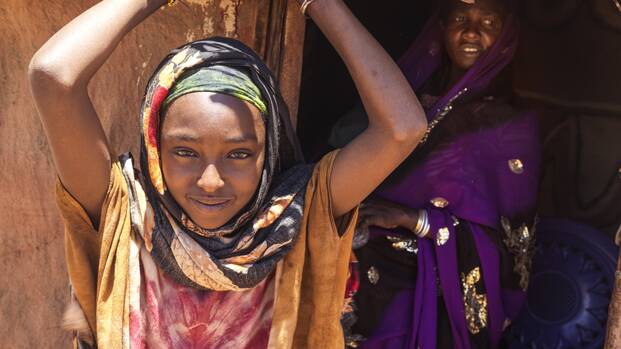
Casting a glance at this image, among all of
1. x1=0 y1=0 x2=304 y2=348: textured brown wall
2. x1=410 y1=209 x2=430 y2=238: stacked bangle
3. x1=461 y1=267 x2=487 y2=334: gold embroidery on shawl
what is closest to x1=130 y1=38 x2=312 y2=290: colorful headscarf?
x1=0 y1=0 x2=304 y2=348: textured brown wall

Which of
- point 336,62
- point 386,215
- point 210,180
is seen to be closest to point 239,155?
point 210,180

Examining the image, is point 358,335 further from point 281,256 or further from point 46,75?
point 46,75

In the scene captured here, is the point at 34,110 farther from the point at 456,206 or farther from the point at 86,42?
the point at 456,206

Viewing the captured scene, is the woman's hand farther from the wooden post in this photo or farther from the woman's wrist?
the wooden post

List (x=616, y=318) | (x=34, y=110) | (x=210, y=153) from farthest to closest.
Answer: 1. (x=34, y=110)
2. (x=616, y=318)
3. (x=210, y=153)

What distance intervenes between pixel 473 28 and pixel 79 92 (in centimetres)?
186

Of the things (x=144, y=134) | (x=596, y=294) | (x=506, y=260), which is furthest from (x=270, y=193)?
(x=596, y=294)

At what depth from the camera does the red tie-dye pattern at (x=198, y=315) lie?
2.51 m

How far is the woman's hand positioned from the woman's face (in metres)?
0.68

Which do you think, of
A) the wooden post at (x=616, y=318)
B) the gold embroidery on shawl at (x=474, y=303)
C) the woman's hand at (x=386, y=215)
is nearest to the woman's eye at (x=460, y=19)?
the woman's hand at (x=386, y=215)

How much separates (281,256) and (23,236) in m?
1.09

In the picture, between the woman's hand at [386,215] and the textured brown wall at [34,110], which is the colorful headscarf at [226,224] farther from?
the woman's hand at [386,215]

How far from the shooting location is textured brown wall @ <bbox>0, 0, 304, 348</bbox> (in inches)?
123

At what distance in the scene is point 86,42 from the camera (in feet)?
7.66
